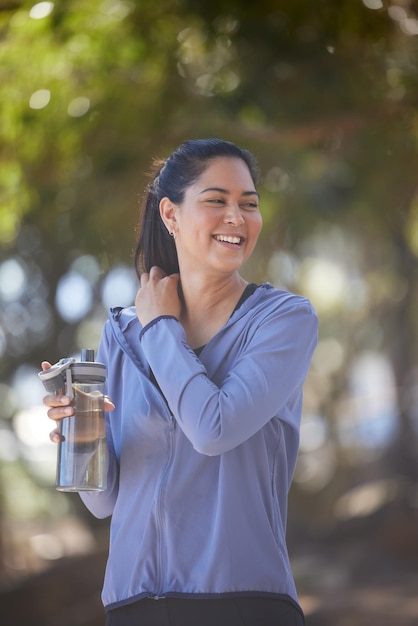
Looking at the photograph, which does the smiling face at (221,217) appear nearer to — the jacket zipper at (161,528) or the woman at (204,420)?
the woman at (204,420)

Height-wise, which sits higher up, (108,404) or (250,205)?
(250,205)

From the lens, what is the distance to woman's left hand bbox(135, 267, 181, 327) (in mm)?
2266

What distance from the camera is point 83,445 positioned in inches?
84.0

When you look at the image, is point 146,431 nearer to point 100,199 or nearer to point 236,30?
point 236,30

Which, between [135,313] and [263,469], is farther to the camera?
[135,313]

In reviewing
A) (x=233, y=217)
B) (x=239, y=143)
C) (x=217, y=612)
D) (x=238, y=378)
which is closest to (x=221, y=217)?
(x=233, y=217)

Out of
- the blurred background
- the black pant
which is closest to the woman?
the black pant

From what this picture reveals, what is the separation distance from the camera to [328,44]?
750cm

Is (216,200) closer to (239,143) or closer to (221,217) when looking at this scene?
(221,217)

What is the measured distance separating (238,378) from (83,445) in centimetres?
38

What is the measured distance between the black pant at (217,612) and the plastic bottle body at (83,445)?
285 millimetres

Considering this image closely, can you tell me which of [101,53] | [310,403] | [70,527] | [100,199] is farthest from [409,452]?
[101,53]

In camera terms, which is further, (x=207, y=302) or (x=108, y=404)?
(x=207, y=302)

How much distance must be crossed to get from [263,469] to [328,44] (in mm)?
5968
